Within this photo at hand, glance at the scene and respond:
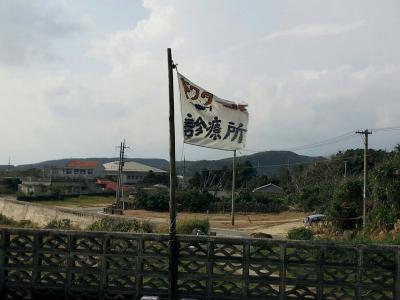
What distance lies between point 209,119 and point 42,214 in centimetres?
4074

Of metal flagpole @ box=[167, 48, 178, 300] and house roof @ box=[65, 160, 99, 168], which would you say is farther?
house roof @ box=[65, 160, 99, 168]

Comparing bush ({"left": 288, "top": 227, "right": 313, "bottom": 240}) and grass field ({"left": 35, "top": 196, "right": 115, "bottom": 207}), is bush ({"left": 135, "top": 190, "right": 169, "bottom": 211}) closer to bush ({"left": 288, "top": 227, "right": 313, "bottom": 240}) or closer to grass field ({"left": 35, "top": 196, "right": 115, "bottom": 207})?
grass field ({"left": 35, "top": 196, "right": 115, "bottom": 207})

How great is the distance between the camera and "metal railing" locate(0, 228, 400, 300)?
9008 mm

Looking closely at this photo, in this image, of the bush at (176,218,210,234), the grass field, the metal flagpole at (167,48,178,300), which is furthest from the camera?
the grass field

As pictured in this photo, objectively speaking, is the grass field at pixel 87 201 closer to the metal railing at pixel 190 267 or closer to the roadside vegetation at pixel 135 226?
the roadside vegetation at pixel 135 226

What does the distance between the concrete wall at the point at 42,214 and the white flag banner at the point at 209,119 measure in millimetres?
25956

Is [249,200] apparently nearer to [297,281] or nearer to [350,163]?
[350,163]

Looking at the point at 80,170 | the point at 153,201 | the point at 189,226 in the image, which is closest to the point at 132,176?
the point at 80,170

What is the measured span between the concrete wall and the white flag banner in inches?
1022

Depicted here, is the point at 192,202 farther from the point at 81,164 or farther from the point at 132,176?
the point at 81,164

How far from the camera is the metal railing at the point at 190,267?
9.01 m

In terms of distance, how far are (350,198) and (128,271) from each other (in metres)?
31.4

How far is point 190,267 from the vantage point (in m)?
9.45

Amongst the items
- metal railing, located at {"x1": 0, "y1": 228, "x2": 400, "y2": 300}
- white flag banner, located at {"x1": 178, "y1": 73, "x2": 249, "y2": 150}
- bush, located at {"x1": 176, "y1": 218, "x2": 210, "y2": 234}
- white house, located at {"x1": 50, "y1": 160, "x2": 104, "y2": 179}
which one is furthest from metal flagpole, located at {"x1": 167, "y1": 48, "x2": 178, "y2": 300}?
white house, located at {"x1": 50, "y1": 160, "x2": 104, "y2": 179}
